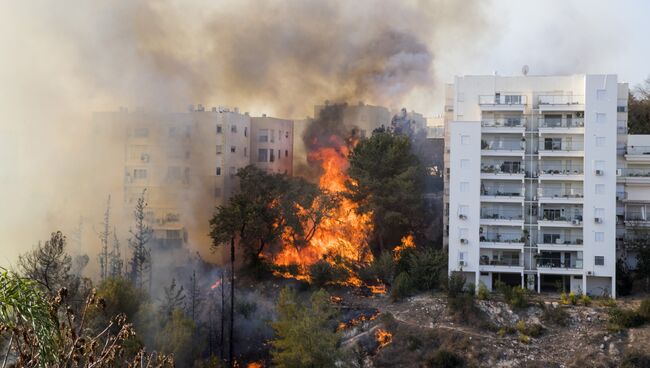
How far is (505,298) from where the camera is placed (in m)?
37.6

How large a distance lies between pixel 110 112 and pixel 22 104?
218 inches

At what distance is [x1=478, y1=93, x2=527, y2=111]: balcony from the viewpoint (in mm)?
40750

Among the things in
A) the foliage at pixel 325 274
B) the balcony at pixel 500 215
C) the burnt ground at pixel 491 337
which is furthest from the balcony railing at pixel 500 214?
the foliage at pixel 325 274

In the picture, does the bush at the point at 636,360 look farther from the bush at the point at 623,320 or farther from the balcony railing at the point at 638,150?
the balcony railing at the point at 638,150

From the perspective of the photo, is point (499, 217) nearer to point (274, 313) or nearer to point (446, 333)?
point (446, 333)

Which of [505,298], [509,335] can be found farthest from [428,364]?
[505,298]

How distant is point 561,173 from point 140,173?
27.0 m

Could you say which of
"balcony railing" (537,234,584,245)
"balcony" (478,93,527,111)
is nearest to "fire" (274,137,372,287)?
"balcony" (478,93,527,111)

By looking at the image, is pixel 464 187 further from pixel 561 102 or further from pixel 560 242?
pixel 561 102

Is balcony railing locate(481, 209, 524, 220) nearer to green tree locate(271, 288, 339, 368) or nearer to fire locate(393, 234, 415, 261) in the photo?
fire locate(393, 234, 415, 261)

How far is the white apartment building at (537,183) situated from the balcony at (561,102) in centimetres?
6

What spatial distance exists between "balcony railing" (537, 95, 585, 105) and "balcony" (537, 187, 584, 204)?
4811mm

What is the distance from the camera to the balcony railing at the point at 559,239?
1567 inches

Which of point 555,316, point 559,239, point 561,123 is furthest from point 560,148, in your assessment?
point 555,316
